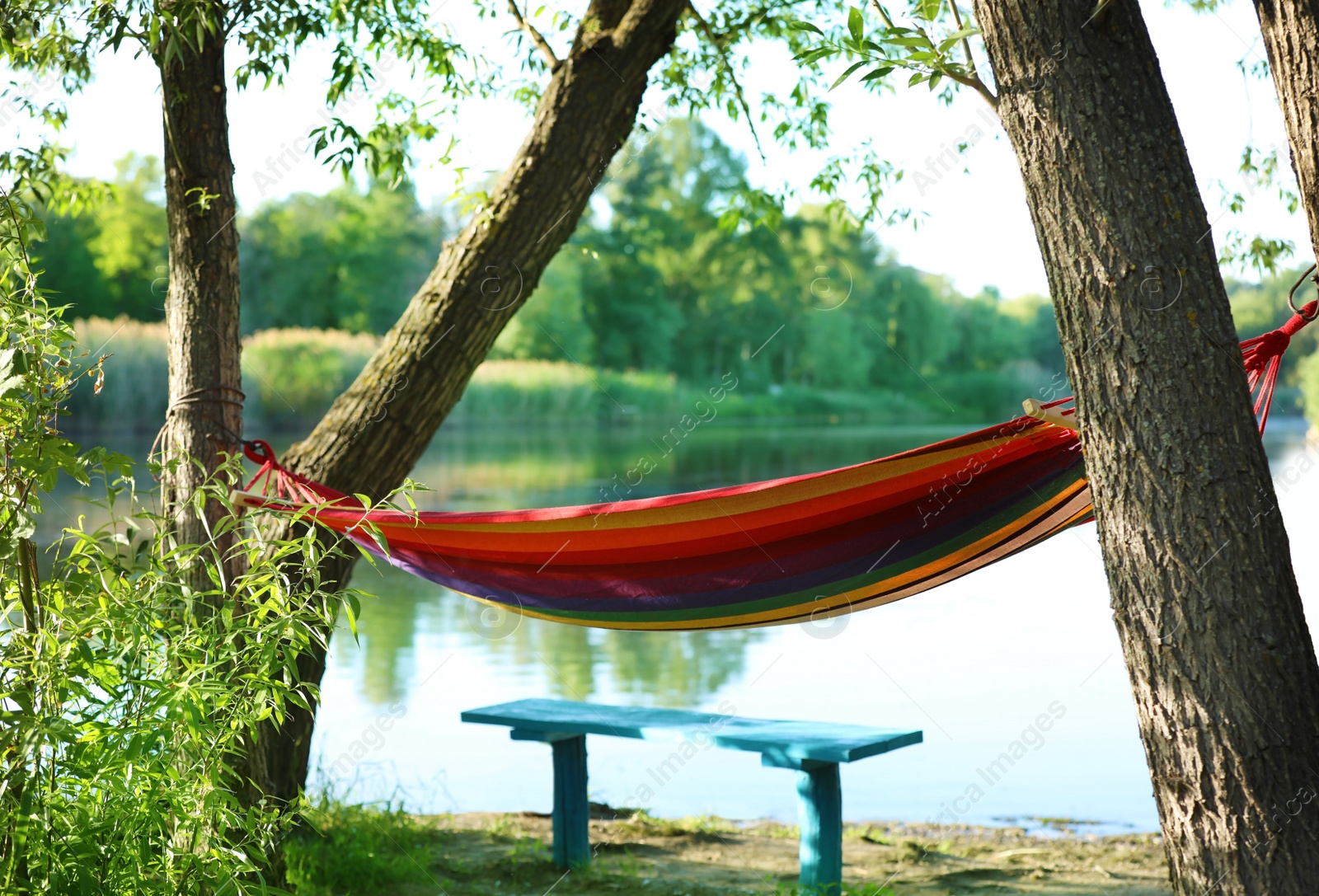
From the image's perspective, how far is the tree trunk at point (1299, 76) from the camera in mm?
1311

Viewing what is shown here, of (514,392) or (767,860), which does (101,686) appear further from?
(514,392)

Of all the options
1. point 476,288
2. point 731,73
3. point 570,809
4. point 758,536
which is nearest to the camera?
point 758,536

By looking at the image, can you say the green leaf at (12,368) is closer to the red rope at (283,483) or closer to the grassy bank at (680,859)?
the red rope at (283,483)

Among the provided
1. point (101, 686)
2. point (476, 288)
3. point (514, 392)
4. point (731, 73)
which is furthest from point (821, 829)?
point (514, 392)

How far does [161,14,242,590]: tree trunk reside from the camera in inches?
86.7

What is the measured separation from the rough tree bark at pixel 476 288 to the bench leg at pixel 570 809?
0.57 m

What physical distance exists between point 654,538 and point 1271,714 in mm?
1060

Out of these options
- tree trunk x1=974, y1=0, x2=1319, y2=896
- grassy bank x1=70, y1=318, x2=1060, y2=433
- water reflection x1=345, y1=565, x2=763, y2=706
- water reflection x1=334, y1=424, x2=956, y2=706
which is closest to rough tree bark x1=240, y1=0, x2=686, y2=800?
grassy bank x1=70, y1=318, x2=1060, y2=433

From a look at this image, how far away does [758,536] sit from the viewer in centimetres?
202

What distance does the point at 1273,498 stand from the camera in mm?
1283

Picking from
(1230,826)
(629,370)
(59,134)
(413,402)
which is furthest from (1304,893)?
(629,370)

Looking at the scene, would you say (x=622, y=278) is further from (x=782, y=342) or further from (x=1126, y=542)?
(x=1126, y=542)

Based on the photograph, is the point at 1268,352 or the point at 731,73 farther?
the point at 731,73

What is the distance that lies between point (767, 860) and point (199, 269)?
1.87 meters
